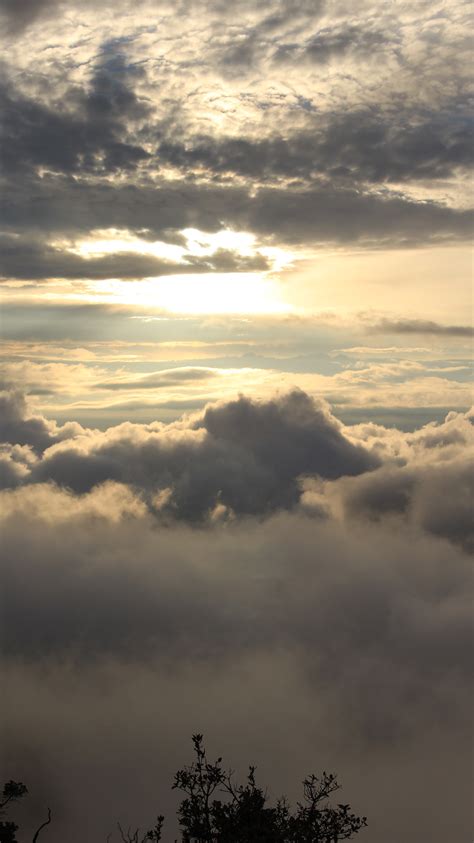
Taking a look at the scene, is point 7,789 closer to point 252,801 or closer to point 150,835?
point 150,835

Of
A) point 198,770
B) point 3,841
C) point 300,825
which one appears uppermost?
point 198,770

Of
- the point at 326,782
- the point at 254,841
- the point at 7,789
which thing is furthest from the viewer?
the point at 7,789

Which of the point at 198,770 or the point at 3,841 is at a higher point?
the point at 198,770

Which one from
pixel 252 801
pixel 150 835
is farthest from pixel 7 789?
pixel 252 801

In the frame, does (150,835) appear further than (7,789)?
No

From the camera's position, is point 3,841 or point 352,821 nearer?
point 352,821

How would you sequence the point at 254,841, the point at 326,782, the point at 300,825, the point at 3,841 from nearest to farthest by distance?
the point at 254,841
the point at 300,825
the point at 326,782
the point at 3,841

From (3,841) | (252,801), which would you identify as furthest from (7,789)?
(252,801)

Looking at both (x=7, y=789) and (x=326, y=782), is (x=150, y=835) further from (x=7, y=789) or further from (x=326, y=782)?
(x=7, y=789)

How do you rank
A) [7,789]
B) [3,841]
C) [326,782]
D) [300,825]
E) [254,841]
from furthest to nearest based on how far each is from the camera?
[7,789], [3,841], [326,782], [300,825], [254,841]
